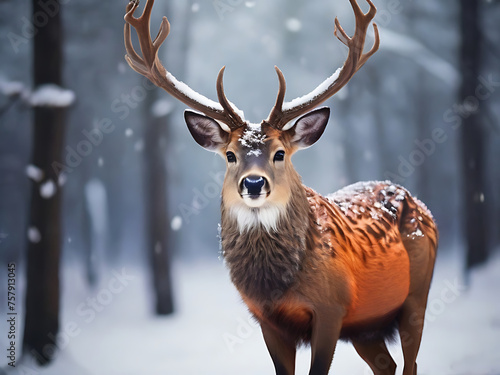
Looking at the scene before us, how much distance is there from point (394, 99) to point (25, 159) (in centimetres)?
478

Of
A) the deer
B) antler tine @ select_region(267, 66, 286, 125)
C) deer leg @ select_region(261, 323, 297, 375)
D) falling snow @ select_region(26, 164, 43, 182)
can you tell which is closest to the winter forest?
falling snow @ select_region(26, 164, 43, 182)

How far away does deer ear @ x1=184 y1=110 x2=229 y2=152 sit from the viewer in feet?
11.4

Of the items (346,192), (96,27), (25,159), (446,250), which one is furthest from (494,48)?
(25,159)

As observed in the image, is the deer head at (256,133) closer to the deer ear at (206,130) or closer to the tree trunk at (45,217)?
the deer ear at (206,130)

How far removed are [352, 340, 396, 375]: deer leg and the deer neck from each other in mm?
1141

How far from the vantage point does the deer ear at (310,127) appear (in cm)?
347

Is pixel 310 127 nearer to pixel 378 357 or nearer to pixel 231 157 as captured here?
pixel 231 157

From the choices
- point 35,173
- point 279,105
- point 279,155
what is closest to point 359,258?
point 279,155

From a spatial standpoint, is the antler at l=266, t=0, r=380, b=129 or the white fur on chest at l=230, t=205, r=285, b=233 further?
the antler at l=266, t=0, r=380, b=129

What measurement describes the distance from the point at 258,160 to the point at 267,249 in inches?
20.4

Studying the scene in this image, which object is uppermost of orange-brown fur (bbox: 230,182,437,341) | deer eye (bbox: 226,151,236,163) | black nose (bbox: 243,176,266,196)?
deer eye (bbox: 226,151,236,163)

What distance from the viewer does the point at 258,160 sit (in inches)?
126

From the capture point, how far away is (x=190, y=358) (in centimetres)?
594

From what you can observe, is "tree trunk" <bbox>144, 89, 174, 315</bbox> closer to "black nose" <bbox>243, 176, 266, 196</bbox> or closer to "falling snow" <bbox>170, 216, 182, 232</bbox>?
"falling snow" <bbox>170, 216, 182, 232</bbox>
